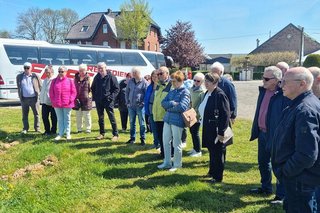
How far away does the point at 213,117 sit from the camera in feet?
17.7

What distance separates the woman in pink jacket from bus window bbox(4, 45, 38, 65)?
1030 cm

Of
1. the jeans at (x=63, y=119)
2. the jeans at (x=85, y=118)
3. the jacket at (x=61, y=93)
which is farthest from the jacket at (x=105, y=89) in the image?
the jeans at (x=85, y=118)

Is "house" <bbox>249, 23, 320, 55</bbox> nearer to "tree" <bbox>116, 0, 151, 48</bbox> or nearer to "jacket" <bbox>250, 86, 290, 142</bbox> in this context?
"tree" <bbox>116, 0, 151, 48</bbox>

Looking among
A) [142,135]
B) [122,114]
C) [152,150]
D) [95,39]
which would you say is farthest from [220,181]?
[95,39]

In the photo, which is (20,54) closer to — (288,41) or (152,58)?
(152,58)

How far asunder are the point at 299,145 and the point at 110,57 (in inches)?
762

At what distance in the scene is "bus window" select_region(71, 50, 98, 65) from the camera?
19875mm

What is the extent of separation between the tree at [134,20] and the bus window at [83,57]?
80.3 feet

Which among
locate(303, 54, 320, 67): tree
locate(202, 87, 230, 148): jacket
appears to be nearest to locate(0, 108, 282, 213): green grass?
locate(202, 87, 230, 148): jacket

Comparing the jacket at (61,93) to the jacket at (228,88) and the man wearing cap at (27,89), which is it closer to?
the man wearing cap at (27,89)

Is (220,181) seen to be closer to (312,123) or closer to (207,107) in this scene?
(207,107)

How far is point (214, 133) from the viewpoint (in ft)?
17.9

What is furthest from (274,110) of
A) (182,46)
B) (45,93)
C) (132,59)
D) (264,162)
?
(182,46)

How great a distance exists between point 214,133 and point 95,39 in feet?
169
